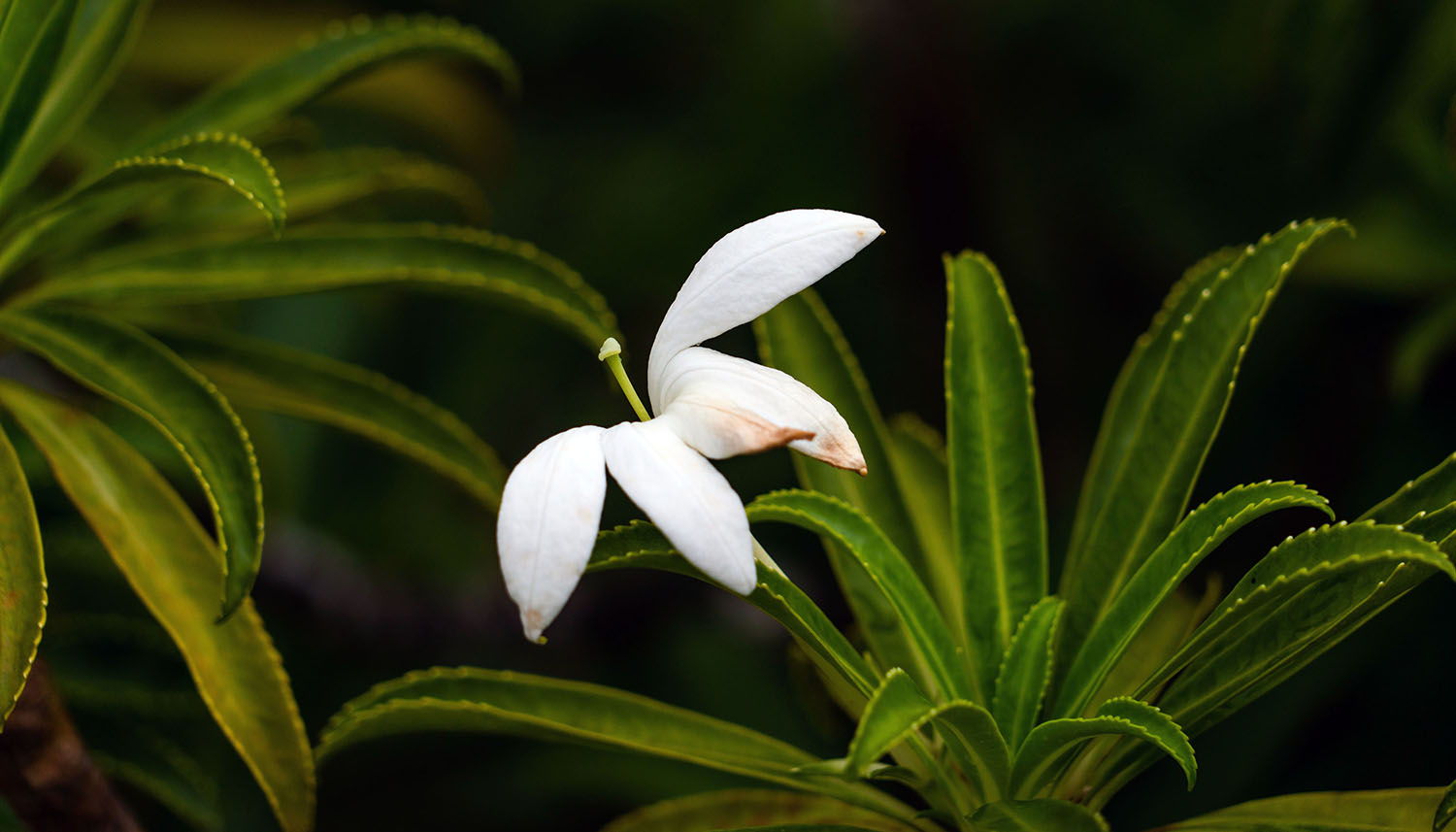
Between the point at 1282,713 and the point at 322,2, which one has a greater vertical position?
the point at 322,2

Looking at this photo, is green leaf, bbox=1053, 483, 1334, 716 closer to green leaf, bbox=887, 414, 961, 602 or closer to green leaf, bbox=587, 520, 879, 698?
green leaf, bbox=587, 520, 879, 698

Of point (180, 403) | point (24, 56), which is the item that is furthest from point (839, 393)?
point (24, 56)

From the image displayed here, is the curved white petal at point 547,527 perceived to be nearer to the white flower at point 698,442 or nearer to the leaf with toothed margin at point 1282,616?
the white flower at point 698,442

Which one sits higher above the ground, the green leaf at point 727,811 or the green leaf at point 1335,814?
the green leaf at point 1335,814

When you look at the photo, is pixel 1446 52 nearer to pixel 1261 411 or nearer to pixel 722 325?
pixel 1261 411

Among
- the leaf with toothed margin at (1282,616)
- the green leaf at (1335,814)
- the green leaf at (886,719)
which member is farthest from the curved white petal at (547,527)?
the green leaf at (1335,814)

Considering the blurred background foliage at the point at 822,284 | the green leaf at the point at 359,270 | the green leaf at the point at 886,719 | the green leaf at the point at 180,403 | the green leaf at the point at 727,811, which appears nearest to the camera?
the green leaf at the point at 886,719

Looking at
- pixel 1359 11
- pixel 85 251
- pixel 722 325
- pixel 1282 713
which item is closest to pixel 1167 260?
pixel 1359 11
